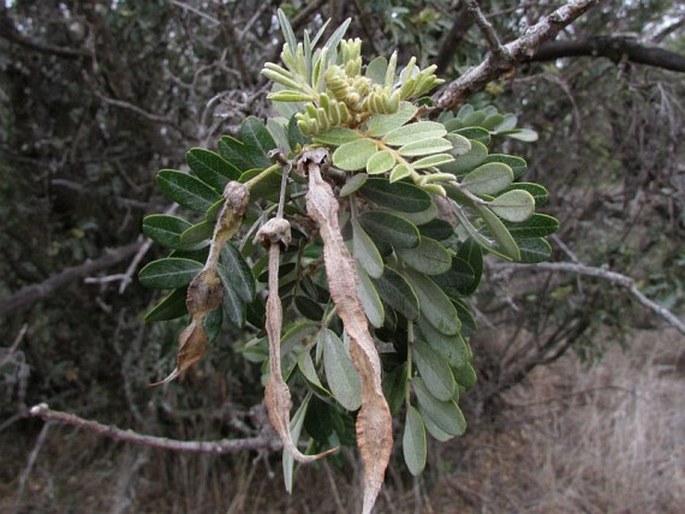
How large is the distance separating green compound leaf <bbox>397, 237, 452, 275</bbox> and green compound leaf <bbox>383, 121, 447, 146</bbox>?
0.31ft

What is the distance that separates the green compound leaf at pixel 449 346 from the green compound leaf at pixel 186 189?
0.21m

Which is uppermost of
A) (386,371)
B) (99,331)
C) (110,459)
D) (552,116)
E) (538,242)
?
(538,242)

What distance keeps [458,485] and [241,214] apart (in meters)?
2.49

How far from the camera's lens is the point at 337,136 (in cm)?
46

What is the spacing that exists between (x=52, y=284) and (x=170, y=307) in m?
1.49

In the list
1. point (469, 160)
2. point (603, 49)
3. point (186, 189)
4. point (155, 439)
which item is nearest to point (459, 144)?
point (469, 160)

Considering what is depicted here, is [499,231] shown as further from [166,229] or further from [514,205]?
[166,229]

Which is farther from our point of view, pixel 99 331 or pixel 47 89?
pixel 99 331

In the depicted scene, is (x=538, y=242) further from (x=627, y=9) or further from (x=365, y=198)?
(x=627, y=9)

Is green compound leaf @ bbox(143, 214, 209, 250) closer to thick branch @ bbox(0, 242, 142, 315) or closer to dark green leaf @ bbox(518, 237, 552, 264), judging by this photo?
dark green leaf @ bbox(518, 237, 552, 264)

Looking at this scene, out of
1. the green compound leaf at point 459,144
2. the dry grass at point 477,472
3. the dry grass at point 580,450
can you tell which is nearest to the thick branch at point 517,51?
the green compound leaf at point 459,144

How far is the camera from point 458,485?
2635 millimetres

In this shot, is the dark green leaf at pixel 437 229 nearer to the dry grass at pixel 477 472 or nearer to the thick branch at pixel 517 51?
the thick branch at pixel 517 51

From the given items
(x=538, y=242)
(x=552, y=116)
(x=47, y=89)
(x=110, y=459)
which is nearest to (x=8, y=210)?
(x=47, y=89)
